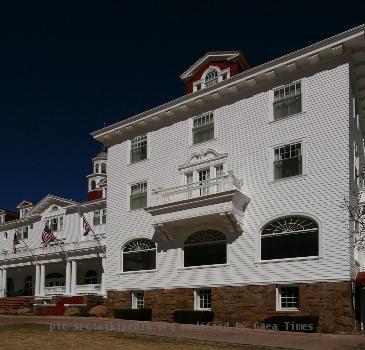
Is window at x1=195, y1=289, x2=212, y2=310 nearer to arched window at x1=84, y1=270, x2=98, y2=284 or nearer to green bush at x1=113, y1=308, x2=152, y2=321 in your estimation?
green bush at x1=113, y1=308, x2=152, y2=321

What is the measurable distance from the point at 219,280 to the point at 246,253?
2239 millimetres

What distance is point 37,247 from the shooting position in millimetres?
50344

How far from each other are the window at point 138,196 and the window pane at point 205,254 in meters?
4.84

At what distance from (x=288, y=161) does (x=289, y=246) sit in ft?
14.4

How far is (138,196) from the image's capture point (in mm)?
32312

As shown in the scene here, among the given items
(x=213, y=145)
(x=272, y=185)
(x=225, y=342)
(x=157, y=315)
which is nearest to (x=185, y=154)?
(x=213, y=145)

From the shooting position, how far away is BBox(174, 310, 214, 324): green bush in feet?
85.8

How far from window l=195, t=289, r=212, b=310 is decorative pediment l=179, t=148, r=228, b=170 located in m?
7.35

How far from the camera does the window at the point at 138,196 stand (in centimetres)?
3194

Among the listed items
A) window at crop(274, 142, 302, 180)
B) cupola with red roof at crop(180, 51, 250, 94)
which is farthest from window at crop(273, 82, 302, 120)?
cupola with red roof at crop(180, 51, 250, 94)

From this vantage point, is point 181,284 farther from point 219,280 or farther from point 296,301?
point 296,301

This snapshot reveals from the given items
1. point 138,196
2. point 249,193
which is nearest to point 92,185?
point 138,196

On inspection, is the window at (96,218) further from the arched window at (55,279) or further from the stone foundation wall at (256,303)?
the stone foundation wall at (256,303)

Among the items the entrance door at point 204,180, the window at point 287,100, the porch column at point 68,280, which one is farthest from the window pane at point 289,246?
the porch column at point 68,280
